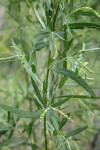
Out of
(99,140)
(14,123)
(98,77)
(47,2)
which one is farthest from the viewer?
(99,140)

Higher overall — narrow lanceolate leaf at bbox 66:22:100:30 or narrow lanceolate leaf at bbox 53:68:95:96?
narrow lanceolate leaf at bbox 66:22:100:30

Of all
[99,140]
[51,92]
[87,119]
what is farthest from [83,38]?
[99,140]

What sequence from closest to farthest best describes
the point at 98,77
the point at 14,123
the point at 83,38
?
the point at 14,123, the point at 98,77, the point at 83,38

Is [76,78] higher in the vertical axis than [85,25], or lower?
lower

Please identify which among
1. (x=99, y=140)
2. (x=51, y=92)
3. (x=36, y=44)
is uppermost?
(x=36, y=44)

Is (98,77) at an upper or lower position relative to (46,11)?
lower

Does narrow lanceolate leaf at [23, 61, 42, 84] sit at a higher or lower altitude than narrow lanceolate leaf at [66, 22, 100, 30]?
lower

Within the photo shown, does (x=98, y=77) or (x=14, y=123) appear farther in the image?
(x=98, y=77)

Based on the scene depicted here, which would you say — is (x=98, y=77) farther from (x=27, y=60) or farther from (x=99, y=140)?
(x=99, y=140)

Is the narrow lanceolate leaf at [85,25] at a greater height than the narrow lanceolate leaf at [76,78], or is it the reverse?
the narrow lanceolate leaf at [85,25]

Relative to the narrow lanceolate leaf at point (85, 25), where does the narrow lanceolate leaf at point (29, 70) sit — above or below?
below
